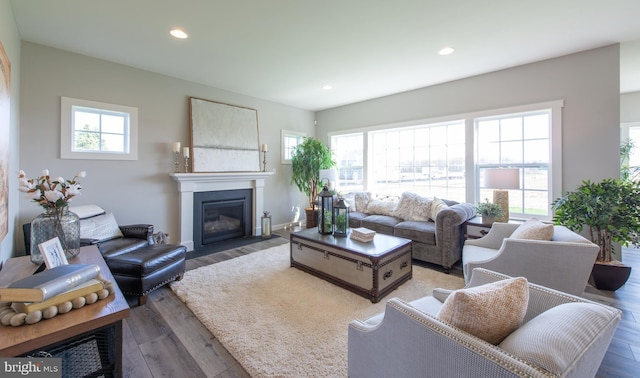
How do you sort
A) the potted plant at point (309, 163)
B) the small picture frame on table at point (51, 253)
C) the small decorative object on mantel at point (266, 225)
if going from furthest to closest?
the potted plant at point (309, 163) < the small decorative object on mantel at point (266, 225) < the small picture frame on table at point (51, 253)

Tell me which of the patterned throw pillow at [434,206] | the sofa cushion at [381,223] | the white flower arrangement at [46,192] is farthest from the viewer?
the sofa cushion at [381,223]

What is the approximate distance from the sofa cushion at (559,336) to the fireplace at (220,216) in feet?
14.2

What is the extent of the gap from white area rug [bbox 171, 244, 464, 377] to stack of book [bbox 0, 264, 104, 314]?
106 cm

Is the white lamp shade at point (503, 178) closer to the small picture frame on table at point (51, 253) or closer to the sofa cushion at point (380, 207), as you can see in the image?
the sofa cushion at point (380, 207)

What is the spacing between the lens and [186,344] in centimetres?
194

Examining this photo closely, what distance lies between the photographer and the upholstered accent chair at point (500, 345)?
2.58 ft

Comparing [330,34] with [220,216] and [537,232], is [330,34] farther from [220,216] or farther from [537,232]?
[220,216]

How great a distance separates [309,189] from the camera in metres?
5.78

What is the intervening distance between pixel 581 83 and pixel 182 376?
5.02 m

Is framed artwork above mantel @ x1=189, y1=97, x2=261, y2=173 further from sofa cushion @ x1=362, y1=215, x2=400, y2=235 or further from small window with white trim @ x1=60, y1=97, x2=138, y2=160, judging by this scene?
sofa cushion @ x1=362, y1=215, x2=400, y2=235

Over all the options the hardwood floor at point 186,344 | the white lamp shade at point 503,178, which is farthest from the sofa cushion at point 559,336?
the white lamp shade at point 503,178

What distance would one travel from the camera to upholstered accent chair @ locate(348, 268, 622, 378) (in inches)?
30.9

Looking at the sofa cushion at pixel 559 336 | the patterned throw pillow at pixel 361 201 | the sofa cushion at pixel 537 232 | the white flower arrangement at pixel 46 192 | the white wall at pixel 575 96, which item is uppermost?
the white wall at pixel 575 96

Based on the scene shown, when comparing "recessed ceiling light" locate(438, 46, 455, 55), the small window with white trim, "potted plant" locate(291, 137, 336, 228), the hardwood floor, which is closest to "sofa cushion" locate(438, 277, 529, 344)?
the hardwood floor
